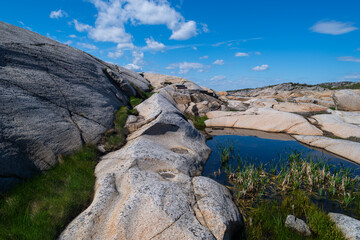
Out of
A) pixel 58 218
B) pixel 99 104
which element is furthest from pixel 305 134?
pixel 58 218

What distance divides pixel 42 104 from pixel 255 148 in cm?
1595

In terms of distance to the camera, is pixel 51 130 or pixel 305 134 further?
pixel 305 134

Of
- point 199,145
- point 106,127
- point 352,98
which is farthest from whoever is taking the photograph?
point 352,98

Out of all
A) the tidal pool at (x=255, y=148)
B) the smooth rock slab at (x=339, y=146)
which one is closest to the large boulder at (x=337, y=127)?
the smooth rock slab at (x=339, y=146)

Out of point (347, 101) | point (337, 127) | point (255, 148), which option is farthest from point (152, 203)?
point (347, 101)

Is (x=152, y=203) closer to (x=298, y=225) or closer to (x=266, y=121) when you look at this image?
(x=298, y=225)

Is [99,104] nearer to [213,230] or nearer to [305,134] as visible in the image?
[213,230]

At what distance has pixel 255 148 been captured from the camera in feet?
54.9

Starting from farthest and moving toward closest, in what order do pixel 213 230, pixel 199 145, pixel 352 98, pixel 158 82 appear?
pixel 158 82 → pixel 352 98 → pixel 199 145 → pixel 213 230

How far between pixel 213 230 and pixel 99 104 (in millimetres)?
12184

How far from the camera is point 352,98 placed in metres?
28.2

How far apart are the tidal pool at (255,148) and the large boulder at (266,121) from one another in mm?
965

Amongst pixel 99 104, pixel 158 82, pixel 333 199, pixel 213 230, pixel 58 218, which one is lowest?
pixel 333 199

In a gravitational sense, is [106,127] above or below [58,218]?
above
